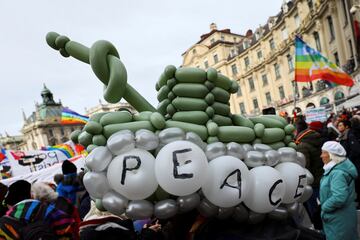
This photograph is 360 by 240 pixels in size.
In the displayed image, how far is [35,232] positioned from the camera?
2148mm

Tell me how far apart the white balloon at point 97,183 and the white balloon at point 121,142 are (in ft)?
0.48

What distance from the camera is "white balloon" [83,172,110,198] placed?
1575mm

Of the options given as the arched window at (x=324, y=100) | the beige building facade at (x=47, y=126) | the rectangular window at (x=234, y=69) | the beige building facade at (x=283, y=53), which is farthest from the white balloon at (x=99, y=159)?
the beige building facade at (x=47, y=126)

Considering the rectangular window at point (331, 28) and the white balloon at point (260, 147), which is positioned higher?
the rectangular window at point (331, 28)

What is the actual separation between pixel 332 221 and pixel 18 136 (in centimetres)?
10464

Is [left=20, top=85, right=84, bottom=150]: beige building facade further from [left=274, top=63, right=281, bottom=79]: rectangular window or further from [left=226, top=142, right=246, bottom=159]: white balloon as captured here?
[left=226, top=142, right=246, bottom=159]: white balloon

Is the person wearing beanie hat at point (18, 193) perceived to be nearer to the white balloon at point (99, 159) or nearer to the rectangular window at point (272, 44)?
the white balloon at point (99, 159)

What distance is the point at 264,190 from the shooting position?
1686 millimetres

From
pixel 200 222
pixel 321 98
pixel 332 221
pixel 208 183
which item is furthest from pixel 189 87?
pixel 321 98

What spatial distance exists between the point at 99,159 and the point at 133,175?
0.19 metres

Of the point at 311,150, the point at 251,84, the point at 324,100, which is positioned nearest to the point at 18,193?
the point at 311,150

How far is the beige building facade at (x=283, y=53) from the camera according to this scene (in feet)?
74.9

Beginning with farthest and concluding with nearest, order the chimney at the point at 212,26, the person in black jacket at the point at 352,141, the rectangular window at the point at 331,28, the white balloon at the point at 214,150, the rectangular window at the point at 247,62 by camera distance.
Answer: the chimney at the point at 212,26 → the rectangular window at the point at 247,62 → the rectangular window at the point at 331,28 → the person in black jacket at the point at 352,141 → the white balloon at the point at 214,150

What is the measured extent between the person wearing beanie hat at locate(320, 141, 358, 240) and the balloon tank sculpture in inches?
59.2
